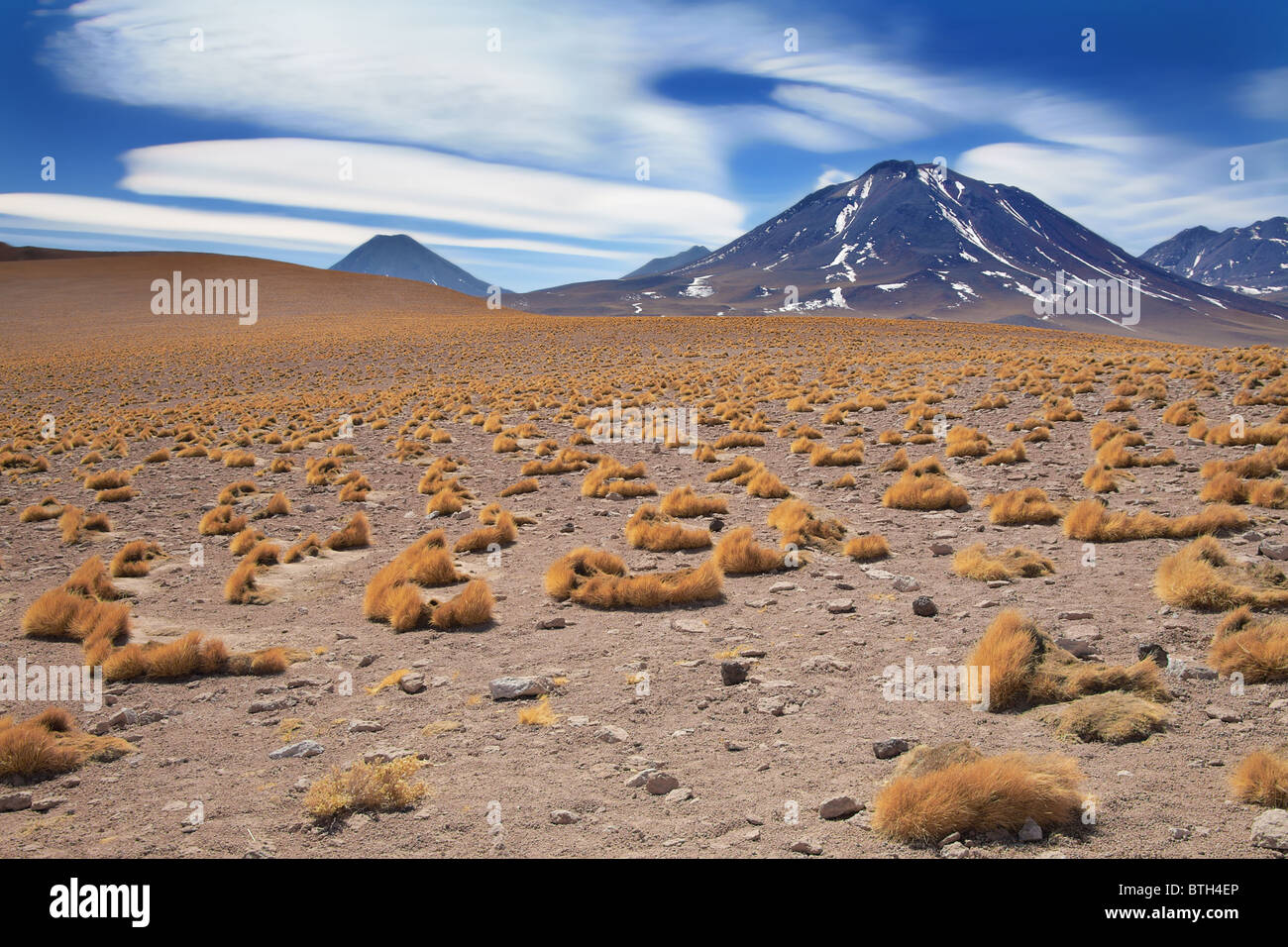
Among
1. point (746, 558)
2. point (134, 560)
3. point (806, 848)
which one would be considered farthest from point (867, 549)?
point (134, 560)

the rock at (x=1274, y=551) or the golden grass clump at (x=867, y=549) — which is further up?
the rock at (x=1274, y=551)

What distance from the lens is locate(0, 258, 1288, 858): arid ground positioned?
3811mm

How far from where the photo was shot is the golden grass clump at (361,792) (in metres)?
3.92

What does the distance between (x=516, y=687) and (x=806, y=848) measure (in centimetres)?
265

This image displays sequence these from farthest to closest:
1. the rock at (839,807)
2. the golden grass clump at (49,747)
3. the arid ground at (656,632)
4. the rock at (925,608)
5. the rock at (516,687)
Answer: the rock at (925,608), the rock at (516,687), the golden grass clump at (49,747), the arid ground at (656,632), the rock at (839,807)

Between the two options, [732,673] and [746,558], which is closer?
[732,673]

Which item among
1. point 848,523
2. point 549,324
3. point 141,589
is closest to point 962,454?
point 848,523

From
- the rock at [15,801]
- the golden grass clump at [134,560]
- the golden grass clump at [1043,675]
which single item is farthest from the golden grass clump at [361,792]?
the golden grass clump at [134,560]

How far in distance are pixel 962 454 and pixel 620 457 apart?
6649mm

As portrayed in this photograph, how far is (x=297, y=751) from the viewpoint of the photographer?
186 inches

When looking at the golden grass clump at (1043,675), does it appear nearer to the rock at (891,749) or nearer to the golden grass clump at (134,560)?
the rock at (891,749)

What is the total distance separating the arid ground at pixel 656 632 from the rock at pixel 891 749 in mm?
77

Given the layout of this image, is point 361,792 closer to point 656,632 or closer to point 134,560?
point 656,632
